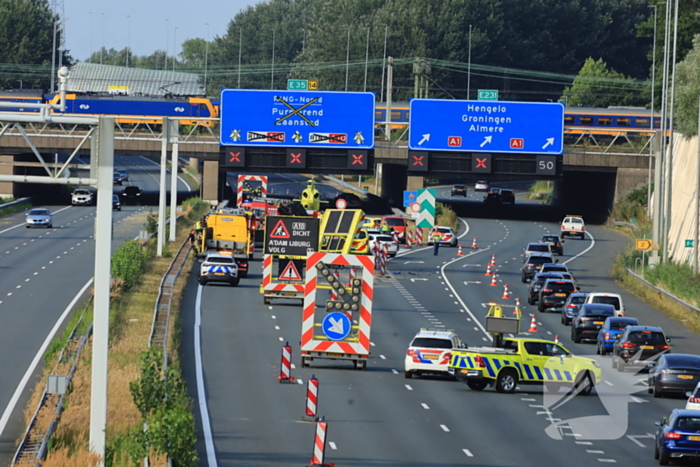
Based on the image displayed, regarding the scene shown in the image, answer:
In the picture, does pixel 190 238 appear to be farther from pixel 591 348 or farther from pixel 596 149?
pixel 596 149

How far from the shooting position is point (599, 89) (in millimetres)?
135250

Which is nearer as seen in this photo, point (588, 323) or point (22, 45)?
point (588, 323)

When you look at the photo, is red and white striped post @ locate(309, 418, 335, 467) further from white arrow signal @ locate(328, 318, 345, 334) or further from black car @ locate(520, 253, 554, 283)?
black car @ locate(520, 253, 554, 283)

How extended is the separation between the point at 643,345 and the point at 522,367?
5.77 metres

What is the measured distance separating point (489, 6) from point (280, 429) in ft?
402

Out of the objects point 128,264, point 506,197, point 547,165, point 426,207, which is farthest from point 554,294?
point 506,197

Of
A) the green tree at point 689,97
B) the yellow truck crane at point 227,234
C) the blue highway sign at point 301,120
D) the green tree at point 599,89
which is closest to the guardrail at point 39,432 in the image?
the blue highway sign at point 301,120

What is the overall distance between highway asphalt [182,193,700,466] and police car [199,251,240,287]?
50 centimetres

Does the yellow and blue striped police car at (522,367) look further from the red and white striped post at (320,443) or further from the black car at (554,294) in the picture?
the black car at (554,294)

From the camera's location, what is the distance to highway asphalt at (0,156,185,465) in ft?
94.1

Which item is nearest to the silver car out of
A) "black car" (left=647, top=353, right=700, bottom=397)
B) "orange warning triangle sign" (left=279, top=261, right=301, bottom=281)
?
"orange warning triangle sign" (left=279, top=261, right=301, bottom=281)

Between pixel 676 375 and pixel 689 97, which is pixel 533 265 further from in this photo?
pixel 676 375

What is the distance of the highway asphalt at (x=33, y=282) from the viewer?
1129 inches

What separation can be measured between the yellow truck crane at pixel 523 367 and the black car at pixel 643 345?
4213 mm
